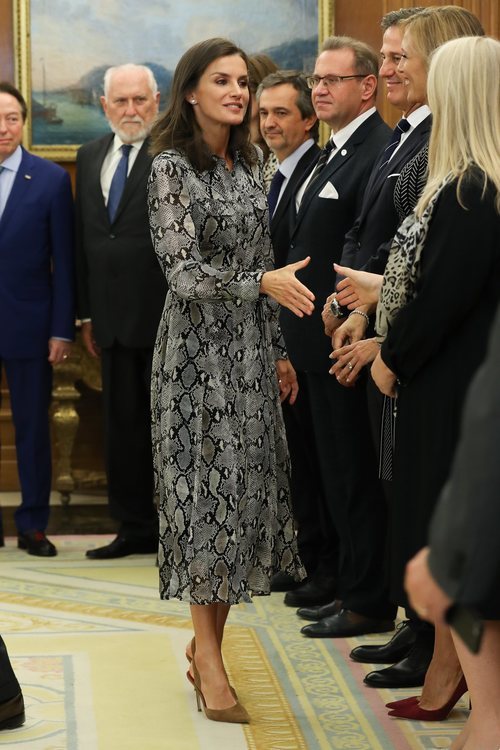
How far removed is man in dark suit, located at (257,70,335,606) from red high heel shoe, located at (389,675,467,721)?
1.36m

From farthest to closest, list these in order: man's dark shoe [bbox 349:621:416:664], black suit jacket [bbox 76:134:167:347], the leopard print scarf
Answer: black suit jacket [bbox 76:134:167:347], man's dark shoe [bbox 349:621:416:664], the leopard print scarf

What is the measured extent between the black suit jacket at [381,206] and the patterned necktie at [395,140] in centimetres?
3

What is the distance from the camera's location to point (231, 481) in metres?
3.56

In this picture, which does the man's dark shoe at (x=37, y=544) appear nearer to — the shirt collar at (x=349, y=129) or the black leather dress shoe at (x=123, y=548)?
the black leather dress shoe at (x=123, y=548)

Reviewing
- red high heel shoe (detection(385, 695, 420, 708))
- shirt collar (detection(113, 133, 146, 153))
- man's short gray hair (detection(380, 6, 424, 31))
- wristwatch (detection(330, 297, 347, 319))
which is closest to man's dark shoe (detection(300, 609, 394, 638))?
red high heel shoe (detection(385, 695, 420, 708))

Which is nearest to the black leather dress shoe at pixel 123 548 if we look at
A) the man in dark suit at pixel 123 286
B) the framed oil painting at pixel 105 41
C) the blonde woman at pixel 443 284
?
the man in dark suit at pixel 123 286

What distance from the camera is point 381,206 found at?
397cm

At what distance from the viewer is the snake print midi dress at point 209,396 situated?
138 inches

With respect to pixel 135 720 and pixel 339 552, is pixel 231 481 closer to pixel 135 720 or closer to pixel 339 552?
pixel 135 720

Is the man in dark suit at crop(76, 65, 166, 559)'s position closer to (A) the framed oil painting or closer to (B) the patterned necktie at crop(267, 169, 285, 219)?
(B) the patterned necktie at crop(267, 169, 285, 219)

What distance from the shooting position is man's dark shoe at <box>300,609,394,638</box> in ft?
14.5

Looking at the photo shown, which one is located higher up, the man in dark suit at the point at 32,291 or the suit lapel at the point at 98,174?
the suit lapel at the point at 98,174

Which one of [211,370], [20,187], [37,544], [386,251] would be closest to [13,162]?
[20,187]

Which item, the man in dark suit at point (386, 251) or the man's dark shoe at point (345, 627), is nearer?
the man in dark suit at point (386, 251)
